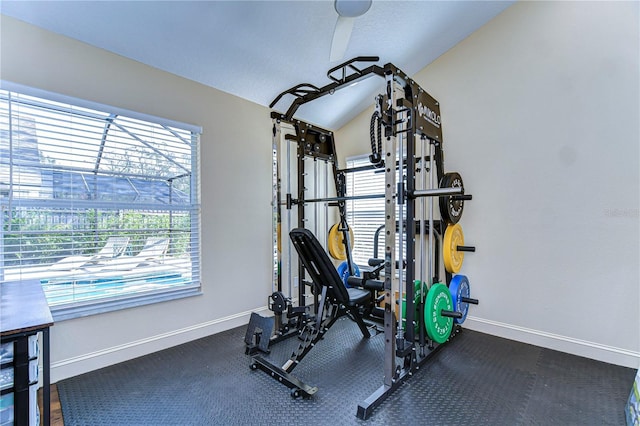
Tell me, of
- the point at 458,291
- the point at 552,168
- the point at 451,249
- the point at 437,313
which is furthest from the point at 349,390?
the point at 552,168

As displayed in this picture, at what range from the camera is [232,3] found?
2.09 meters

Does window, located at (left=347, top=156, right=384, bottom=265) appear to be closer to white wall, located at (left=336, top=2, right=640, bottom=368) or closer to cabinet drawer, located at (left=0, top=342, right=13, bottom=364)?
white wall, located at (left=336, top=2, right=640, bottom=368)

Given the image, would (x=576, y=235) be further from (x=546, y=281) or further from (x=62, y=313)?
(x=62, y=313)

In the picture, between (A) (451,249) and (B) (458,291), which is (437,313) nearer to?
(B) (458,291)

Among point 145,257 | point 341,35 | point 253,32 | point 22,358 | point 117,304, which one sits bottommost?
point 117,304

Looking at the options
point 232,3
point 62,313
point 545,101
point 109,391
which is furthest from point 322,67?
point 109,391

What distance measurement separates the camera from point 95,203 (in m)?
2.32

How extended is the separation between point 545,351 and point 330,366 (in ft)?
6.27

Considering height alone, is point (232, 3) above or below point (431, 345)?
above

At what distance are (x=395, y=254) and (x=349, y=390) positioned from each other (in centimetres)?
100

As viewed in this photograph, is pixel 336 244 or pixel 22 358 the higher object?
pixel 336 244

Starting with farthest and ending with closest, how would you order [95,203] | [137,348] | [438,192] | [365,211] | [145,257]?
[365,211], [145,257], [137,348], [95,203], [438,192]

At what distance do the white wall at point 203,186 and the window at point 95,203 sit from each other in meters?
0.11

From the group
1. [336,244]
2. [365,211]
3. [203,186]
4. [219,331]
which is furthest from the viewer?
[365,211]
